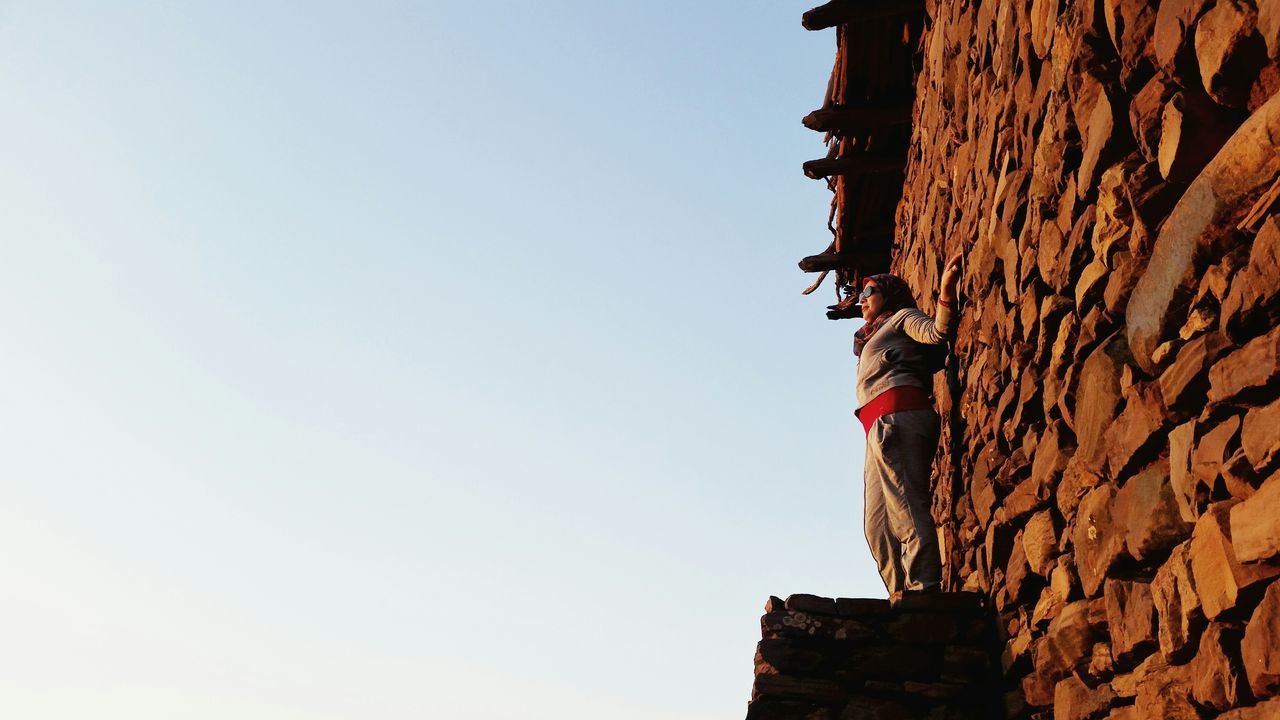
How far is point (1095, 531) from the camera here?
3062 millimetres

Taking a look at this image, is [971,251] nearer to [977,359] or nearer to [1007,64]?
[977,359]

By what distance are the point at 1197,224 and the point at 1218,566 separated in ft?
2.24

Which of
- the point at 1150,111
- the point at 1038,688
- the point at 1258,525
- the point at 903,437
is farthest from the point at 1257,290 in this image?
the point at 903,437

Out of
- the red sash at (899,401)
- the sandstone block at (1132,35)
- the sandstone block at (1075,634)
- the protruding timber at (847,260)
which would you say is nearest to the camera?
the sandstone block at (1132,35)

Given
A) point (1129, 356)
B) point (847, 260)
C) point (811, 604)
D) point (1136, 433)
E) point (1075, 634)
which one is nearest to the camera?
Answer: point (1136, 433)

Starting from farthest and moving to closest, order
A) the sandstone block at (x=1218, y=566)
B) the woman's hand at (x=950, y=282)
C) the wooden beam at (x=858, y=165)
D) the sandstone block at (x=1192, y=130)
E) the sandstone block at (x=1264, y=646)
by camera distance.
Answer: the wooden beam at (x=858, y=165)
the woman's hand at (x=950, y=282)
the sandstone block at (x=1192, y=130)
the sandstone block at (x=1218, y=566)
the sandstone block at (x=1264, y=646)

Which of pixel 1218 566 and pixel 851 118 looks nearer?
pixel 1218 566

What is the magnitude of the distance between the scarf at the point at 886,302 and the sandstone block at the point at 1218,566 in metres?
2.97

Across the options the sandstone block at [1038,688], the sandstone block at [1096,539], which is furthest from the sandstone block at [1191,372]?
the sandstone block at [1038,688]

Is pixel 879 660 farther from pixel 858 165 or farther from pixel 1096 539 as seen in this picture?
pixel 858 165

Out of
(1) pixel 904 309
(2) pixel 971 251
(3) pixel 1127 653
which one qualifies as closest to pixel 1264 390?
(3) pixel 1127 653

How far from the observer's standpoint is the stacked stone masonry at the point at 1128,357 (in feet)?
7.54

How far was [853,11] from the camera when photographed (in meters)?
6.35

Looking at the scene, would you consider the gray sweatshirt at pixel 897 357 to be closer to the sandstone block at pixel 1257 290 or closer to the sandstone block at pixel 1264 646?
the sandstone block at pixel 1257 290
